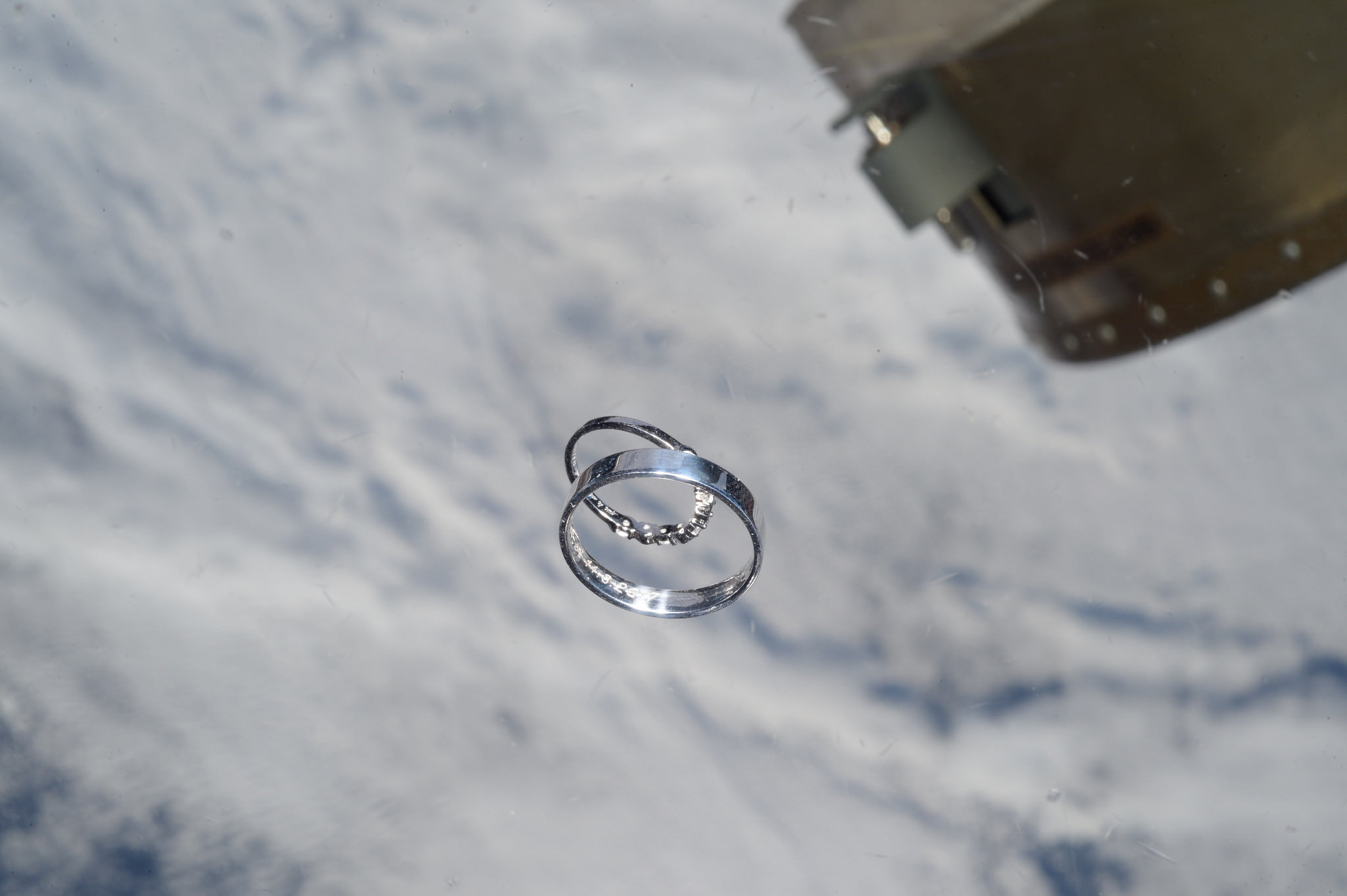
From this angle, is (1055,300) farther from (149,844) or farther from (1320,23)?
(149,844)

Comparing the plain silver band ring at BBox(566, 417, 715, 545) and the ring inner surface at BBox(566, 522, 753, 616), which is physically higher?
the plain silver band ring at BBox(566, 417, 715, 545)

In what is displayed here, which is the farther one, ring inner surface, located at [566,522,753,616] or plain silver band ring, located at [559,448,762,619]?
ring inner surface, located at [566,522,753,616]

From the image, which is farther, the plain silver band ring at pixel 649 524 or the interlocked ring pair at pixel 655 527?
the plain silver band ring at pixel 649 524

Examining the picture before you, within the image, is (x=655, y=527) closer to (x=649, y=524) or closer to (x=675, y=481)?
(x=649, y=524)

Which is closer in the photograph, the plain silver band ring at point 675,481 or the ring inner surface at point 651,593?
the plain silver band ring at point 675,481

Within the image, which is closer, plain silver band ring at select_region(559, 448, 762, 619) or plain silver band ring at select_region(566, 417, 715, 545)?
plain silver band ring at select_region(559, 448, 762, 619)

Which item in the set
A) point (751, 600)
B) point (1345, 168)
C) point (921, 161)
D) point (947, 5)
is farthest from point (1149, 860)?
point (947, 5)

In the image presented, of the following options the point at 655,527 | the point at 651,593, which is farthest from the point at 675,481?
the point at 651,593

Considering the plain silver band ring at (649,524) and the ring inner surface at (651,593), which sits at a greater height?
the plain silver band ring at (649,524)
